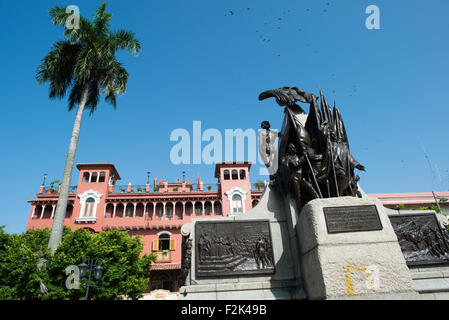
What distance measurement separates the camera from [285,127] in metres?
7.04

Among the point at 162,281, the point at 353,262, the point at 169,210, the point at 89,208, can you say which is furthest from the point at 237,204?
the point at 353,262

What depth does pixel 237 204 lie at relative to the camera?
1371 inches

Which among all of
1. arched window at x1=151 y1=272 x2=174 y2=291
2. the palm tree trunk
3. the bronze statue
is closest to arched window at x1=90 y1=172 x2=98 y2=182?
arched window at x1=151 y1=272 x2=174 y2=291

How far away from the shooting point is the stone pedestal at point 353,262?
14.1ft

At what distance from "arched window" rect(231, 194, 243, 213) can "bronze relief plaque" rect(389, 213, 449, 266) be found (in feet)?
92.7

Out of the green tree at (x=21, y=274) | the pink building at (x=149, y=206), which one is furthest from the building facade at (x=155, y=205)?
the green tree at (x=21, y=274)

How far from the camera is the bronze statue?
5.97 meters

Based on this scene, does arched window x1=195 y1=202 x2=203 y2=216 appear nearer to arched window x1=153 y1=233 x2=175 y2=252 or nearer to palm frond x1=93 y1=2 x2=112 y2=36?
arched window x1=153 y1=233 x2=175 y2=252

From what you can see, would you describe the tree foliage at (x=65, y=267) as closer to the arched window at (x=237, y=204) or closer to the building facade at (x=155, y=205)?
the building facade at (x=155, y=205)

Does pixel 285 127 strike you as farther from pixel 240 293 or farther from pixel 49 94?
pixel 49 94

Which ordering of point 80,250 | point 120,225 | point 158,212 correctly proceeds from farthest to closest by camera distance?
point 158,212
point 120,225
point 80,250

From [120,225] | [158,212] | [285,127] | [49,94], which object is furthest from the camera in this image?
[158,212]
